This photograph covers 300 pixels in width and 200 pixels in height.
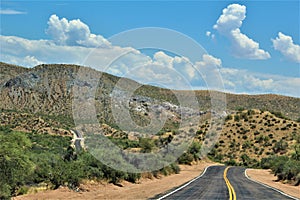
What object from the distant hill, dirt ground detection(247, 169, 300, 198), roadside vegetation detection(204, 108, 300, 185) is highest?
the distant hill

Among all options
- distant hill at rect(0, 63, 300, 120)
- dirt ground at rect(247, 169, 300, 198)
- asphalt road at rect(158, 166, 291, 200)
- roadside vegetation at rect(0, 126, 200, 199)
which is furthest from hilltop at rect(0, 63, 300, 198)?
asphalt road at rect(158, 166, 291, 200)

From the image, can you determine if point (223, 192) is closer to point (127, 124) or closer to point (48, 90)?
point (127, 124)

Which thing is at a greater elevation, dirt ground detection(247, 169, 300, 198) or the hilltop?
the hilltop

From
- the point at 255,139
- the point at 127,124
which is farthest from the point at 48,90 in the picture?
the point at 127,124

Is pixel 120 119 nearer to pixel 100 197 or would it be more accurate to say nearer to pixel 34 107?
pixel 100 197

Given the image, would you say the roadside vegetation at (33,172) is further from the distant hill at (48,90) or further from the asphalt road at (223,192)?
the distant hill at (48,90)

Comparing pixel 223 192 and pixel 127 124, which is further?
pixel 127 124

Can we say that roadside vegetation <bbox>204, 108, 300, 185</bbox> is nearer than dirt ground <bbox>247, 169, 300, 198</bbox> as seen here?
No

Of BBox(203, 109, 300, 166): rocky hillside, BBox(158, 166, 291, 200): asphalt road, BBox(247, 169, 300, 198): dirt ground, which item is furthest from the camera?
BBox(203, 109, 300, 166): rocky hillside

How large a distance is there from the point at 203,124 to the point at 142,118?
131 ft

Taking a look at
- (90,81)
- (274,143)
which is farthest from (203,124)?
(90,81)

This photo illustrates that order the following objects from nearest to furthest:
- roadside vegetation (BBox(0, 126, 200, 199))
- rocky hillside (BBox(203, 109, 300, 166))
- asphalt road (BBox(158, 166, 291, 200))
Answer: roadside vegetation (BBox(0, 126, 200, 199)) → asphalt road (BBox(158, 166, 291, 200)) → rocky hillside (BBox(203, 109, 300, 166))

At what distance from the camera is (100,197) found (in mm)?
23109

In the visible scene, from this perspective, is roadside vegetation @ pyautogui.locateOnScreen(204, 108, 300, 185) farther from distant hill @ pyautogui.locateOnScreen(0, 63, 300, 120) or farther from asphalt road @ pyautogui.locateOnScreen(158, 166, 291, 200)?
asphalt road @ pyautogui.locateOnScreen(158, 166, 291, 200)
